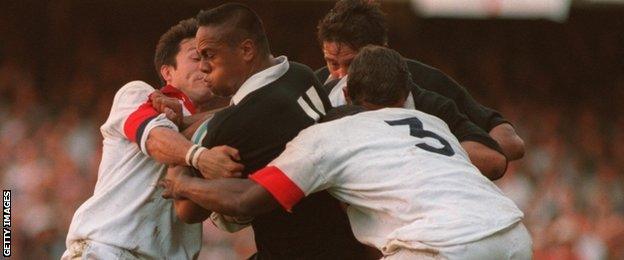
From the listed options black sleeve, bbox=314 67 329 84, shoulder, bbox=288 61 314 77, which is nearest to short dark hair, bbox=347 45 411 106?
shoulder, bbox=288 61 314 77

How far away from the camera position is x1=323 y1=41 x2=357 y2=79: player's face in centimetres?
644

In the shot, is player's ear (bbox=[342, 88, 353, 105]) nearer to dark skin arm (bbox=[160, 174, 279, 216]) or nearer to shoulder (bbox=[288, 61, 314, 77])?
shoulder (bbox=[288, 61, 314, 77])

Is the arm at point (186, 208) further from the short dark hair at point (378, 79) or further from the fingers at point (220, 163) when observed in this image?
the short dark hair at point (378, 79)

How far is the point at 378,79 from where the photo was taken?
555cm

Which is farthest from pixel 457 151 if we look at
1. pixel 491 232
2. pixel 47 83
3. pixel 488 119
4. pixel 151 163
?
pixel 47 83

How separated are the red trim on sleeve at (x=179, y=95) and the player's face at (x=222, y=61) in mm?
586

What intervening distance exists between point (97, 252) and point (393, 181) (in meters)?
1.58

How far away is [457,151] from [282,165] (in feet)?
2.20

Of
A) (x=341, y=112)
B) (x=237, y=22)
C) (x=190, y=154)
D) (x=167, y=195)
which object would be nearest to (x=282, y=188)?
(x=341, y=112)

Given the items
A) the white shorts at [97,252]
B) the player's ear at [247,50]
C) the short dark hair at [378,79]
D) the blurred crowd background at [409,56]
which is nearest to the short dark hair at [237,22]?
the player's ear at [247,50]

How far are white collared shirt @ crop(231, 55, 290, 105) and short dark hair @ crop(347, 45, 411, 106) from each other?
30 cm

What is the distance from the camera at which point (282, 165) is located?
17.5 feet

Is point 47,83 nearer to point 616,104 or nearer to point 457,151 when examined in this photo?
point 616,104

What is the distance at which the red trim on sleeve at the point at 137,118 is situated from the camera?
6.15 m
